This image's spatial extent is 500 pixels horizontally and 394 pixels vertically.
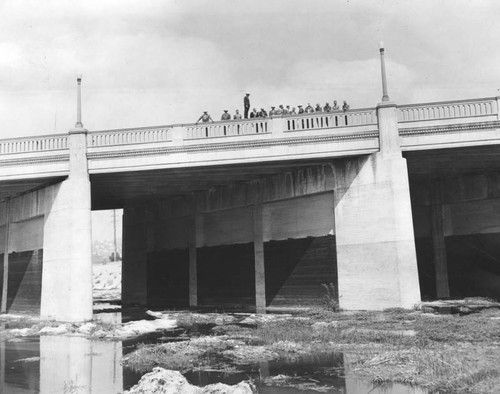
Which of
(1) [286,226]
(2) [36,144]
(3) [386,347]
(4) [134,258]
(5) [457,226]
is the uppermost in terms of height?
(2) [36,144]

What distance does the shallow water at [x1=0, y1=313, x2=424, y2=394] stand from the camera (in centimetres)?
955

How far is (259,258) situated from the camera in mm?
Result: 27750

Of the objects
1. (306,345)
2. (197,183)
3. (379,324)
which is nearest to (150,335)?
Result: (306,345)

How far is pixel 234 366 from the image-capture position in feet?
38.4

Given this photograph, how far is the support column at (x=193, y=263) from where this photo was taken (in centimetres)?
3164

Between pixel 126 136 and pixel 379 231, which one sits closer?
pixel 379 231

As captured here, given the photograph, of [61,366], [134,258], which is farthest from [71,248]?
[134,258]

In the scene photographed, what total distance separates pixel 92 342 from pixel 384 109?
49.8ft

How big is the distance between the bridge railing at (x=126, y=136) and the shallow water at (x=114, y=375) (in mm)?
11161

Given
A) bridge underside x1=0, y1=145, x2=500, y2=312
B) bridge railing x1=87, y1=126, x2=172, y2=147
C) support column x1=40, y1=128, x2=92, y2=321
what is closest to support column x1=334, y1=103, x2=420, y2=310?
bridge underside x1=0, y1=145, x2=500, y2=312

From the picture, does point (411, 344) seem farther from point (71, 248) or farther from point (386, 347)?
point (71, 248)

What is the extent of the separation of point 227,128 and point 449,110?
386 inches

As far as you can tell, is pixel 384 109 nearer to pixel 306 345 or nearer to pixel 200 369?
pixel 306 345

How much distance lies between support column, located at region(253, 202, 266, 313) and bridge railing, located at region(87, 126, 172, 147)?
7.15m
